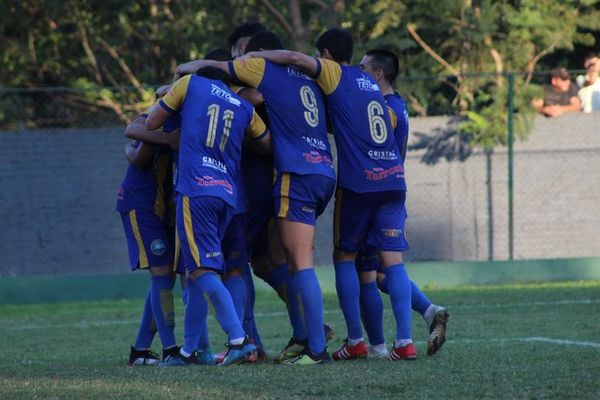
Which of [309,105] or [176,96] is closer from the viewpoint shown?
[176,96]

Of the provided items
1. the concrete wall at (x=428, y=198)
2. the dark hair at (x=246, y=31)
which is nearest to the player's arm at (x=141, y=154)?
the dark hair at (x=246, y=31)

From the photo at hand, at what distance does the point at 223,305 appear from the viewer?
761 cm

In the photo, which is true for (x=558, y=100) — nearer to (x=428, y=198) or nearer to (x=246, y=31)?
(x=428, y=198)

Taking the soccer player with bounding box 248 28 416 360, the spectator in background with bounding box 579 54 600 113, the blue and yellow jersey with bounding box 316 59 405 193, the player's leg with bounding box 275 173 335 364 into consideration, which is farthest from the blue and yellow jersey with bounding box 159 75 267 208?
the spectator in background with bounding box 579 54 600 113

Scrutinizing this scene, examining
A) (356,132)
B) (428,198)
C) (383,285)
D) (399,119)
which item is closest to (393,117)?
(399,119)

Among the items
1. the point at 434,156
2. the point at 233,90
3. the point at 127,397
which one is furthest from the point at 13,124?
the point at 127,397

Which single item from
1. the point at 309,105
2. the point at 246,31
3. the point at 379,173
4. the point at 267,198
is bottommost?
the point at 267,198

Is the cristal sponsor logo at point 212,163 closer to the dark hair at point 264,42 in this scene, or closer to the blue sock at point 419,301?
the dark hair at point 264,42

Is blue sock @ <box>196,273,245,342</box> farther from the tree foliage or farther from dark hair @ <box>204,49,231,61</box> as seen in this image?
the tree foliage

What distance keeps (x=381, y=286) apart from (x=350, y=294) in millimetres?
926

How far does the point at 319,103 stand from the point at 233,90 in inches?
22.1

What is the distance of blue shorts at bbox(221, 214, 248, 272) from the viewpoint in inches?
318

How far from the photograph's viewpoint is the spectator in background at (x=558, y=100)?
18047 millimetres

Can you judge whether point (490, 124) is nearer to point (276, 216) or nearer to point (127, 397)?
point (276, 216)
